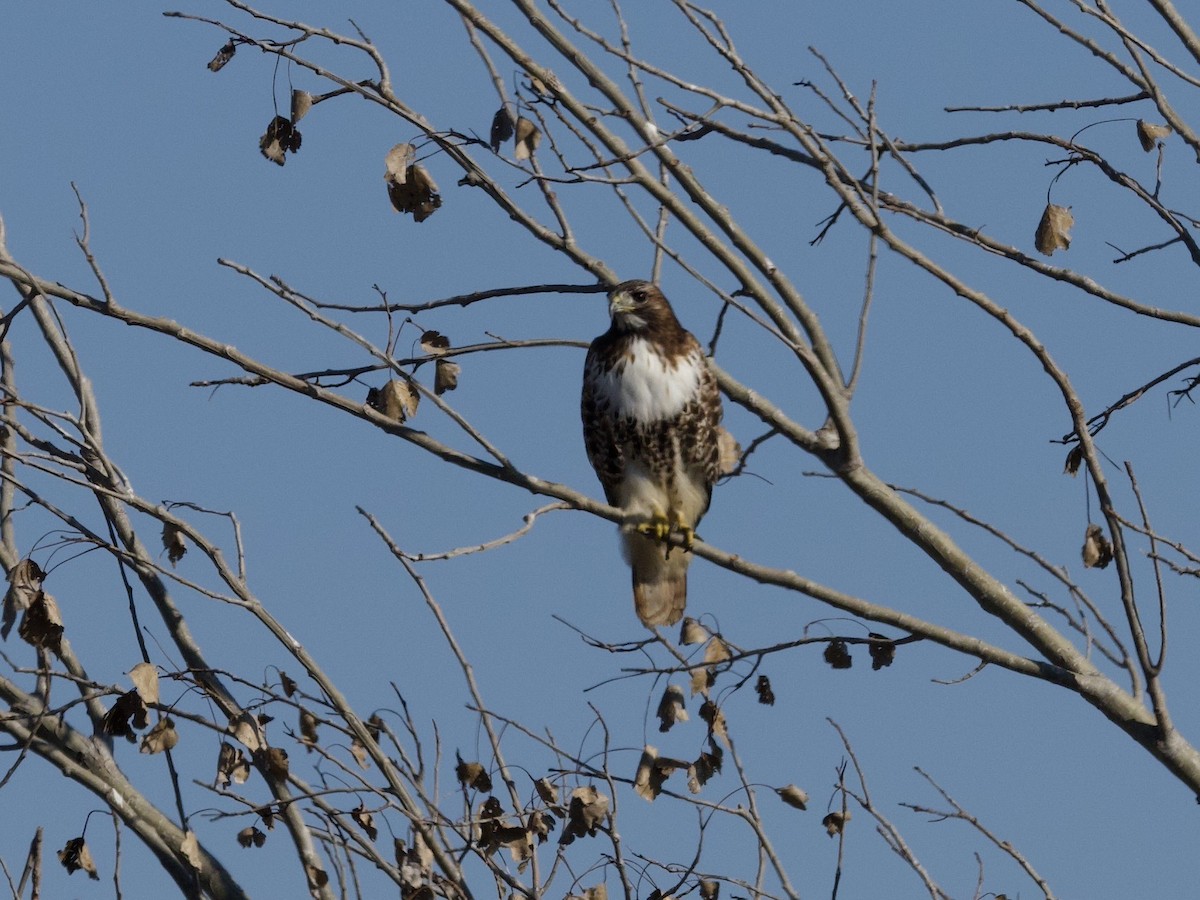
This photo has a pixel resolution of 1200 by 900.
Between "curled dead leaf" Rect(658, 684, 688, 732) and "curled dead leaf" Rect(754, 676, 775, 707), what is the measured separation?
0.26 m

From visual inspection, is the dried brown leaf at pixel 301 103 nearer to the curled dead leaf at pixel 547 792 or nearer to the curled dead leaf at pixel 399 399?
the curled dead leaf at pixel 399 399

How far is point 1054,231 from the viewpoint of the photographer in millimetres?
4414

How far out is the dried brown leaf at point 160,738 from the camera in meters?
4.29

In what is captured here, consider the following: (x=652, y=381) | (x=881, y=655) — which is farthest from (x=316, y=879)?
(x=652, y=381)

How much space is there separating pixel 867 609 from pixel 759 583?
0.91 ft

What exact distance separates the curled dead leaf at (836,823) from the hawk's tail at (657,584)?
1679mm

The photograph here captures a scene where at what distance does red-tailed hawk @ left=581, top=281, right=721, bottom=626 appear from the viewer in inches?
227

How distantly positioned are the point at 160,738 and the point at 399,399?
1152 millimetres

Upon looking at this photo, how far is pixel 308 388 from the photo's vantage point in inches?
159

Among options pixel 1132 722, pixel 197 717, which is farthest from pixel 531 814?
pixel 1132 722

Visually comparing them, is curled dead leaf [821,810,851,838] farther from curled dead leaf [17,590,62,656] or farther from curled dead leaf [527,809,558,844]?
curled dead leaf [17,590,62,656]

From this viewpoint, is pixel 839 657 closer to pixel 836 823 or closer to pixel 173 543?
pixel 836 823

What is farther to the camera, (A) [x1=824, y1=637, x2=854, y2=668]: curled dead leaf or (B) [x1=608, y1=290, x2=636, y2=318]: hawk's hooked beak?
(B) [x1=608, y1=290, x2=636, y2=318]: hawk's hooked beak

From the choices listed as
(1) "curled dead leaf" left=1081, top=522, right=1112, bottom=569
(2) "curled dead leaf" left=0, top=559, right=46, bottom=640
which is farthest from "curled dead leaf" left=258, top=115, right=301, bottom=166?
(1) "curled dead leaf" left=1081, top=522, right=1112, bottom=569
